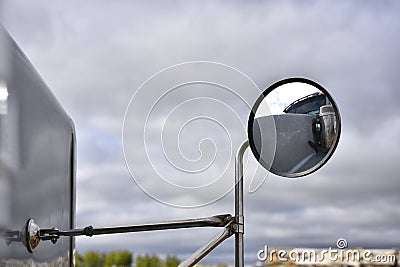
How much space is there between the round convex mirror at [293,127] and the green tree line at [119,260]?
2897 mm

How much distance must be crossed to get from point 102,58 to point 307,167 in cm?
320

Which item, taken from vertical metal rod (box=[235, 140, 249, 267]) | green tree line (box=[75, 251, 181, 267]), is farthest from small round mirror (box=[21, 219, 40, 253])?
green tree line (box=[75, 251, 181, 267])

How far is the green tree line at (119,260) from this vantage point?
3.88m

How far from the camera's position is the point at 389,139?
3.94 meters

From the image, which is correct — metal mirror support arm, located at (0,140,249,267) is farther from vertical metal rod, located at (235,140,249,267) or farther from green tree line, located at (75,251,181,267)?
green tree line, located at (75,251,181,267)

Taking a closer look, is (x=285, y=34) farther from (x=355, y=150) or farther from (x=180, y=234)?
(x=180, y=234)

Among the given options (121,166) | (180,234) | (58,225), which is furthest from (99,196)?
(58,225)

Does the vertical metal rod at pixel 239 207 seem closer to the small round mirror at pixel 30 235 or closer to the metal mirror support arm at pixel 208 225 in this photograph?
the metal mirror support arm at pixel 208 225

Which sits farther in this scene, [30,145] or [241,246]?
[241,246]

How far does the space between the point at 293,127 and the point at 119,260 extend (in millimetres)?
3091

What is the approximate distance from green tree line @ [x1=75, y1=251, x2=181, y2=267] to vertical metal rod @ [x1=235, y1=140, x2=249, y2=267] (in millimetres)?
2875

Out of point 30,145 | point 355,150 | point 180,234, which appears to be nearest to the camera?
point 30,145

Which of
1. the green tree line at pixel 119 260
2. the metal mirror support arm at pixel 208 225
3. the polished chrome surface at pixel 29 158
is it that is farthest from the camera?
the green tree line at pixel 119 260

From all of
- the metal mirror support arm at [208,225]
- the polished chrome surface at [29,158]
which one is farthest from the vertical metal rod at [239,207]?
the polished chrome surface at [29,158]
